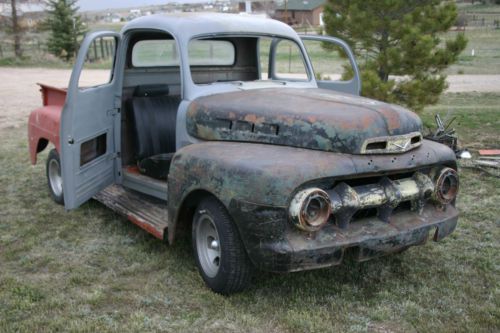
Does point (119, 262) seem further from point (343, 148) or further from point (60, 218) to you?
point (343, 148)

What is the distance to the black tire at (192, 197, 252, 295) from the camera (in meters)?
3.54

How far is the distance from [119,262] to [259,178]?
1756 mm

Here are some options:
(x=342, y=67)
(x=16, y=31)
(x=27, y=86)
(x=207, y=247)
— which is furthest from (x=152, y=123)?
(x=16, y=31)

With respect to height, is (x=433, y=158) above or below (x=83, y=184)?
above

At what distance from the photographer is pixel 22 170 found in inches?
294

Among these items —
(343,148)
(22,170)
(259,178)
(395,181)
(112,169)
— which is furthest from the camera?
(22,170)

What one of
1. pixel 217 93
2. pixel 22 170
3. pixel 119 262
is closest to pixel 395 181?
pixel 217 93

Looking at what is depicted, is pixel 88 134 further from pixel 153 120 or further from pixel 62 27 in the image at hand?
pixel 62 27

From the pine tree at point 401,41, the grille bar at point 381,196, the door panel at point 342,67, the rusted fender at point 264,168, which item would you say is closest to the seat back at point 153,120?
the rusted fender at point 264,168

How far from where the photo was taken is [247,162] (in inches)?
135

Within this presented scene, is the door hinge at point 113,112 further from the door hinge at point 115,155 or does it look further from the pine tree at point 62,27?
the pine tree at point 62,27

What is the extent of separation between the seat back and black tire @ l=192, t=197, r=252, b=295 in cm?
172

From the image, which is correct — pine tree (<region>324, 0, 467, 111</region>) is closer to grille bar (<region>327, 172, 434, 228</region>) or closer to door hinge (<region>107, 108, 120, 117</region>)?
door hinge (<region>107, 108, 120, 117</region>)

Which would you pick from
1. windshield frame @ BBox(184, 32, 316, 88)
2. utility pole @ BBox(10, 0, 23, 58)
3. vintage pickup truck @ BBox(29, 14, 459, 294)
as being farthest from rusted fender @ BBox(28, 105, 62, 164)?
utility pole @ BBox(10, 0, 23, 58)
